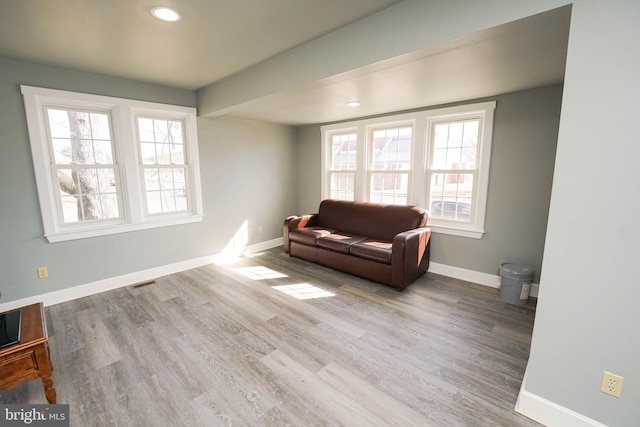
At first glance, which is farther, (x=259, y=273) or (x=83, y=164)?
(x=259, y=273)

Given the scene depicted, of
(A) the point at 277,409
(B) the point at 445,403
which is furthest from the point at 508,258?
(A) the point at 277,409

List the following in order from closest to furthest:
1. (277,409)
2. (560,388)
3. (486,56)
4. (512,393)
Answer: (560,388)
(277,409)
(512,393)
(486,56)

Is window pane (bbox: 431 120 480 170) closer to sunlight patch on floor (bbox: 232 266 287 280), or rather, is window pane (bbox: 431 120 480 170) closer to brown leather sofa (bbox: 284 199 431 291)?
brown leather sofa (bbox: 284 199 431 291)

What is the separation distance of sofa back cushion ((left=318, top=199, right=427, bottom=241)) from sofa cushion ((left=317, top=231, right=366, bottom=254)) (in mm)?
223

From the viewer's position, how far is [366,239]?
3.92m

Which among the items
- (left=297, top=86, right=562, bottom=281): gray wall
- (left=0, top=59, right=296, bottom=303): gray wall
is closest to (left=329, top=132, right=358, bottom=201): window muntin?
(left=0, top=59, right=296, bottom=303): gray wall

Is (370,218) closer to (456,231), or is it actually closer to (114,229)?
(456,231)

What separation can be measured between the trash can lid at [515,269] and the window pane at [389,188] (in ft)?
5.04

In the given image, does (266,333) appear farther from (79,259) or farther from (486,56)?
(486,56)

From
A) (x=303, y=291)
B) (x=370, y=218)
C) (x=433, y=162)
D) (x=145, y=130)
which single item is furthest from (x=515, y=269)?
(x=145, y=130)

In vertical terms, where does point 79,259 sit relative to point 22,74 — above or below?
below

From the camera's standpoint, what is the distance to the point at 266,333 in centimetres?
245

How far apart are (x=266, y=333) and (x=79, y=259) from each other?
244cm

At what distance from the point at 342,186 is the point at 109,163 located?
11.2 ft
